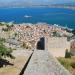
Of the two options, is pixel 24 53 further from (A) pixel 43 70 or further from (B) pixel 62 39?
(A) pixel 43 70

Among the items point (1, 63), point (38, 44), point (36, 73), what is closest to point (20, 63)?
point (1, 63)

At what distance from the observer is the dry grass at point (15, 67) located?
15469 mm

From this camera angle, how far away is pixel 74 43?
3139 cm

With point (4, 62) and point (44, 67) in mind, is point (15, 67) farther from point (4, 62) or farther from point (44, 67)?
point (44, 67)

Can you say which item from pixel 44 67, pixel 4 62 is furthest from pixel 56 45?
pixel 44 67

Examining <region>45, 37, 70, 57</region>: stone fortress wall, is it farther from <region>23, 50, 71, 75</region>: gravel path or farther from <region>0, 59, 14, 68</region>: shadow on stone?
<region>23, 50, 71, 75</region>: gravel path

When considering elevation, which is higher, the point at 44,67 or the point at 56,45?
the point at 44,67

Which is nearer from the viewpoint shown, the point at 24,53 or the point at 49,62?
the point at 49,62

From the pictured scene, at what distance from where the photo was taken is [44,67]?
43.1 feet

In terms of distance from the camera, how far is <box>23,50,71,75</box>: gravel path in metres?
12.1

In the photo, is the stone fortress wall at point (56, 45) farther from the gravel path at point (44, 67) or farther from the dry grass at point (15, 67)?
the gravel path at point (44, 67)

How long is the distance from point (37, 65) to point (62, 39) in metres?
9.08

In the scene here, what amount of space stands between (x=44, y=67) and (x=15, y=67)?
3.55m

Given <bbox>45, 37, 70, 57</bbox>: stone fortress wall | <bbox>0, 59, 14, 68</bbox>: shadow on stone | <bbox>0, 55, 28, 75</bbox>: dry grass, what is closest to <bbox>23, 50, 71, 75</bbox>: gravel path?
<bbox>0, 55, 28, 75</bbox>: dry grass
